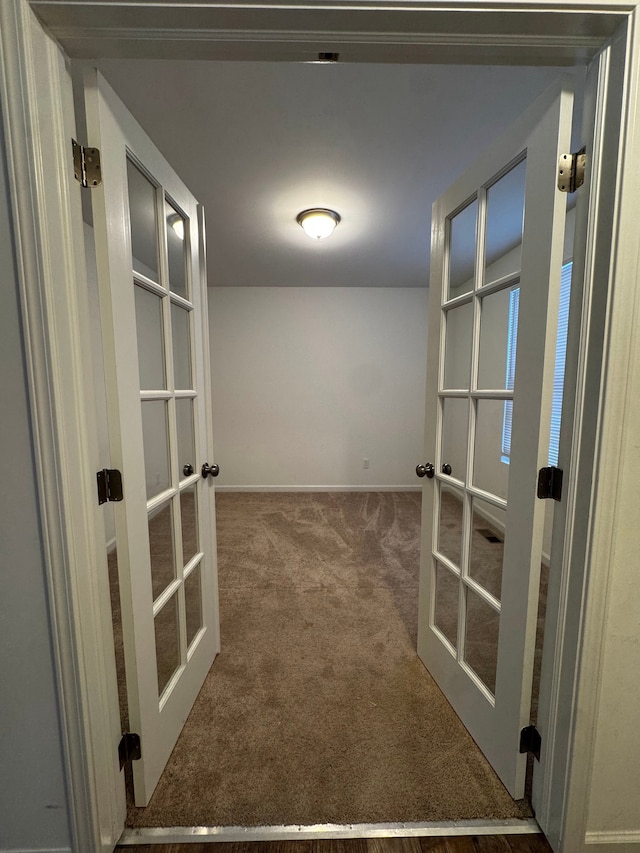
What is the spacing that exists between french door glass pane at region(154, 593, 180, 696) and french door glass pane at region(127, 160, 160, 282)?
1.14 metres

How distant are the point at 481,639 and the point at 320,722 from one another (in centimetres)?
69

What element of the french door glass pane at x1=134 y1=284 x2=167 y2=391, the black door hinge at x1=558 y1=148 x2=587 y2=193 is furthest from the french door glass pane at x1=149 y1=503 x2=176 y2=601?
the black door hinge at x1=558 y1=148 x2=587 y2=193

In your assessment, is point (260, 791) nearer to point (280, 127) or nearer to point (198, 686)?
point (198, 686)

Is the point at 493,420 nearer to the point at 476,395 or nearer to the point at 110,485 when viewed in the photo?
the point at 476,395

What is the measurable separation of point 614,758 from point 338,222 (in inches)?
116

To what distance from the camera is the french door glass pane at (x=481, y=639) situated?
126 centimetres

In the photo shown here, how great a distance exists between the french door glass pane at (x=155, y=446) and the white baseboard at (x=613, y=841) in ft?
5.14

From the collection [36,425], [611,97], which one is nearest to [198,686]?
[36,425]

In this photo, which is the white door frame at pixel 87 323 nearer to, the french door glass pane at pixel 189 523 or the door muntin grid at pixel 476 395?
the door muntin grid at pixel 476 395

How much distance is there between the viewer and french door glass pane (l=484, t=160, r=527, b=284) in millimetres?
1189

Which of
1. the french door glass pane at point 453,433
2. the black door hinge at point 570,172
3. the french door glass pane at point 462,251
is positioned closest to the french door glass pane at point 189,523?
the french door glass pane at point 453,433

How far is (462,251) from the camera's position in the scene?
1.34 meters

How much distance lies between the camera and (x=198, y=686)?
4.75 ft

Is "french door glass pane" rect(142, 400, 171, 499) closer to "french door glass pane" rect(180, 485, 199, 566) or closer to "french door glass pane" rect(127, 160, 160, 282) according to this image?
"french door glass pane" rect(180, 485, 199, 566)
